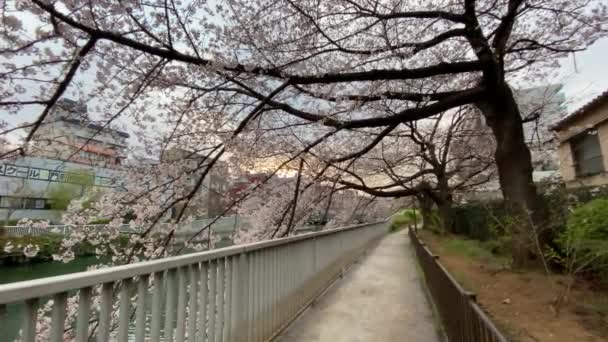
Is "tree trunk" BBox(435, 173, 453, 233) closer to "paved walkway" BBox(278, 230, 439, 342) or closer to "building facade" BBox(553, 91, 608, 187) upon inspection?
"building facade" BBox(553, 91, 608, 187)

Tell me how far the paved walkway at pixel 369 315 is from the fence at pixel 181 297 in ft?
0.86

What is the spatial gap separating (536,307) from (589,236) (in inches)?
41.4

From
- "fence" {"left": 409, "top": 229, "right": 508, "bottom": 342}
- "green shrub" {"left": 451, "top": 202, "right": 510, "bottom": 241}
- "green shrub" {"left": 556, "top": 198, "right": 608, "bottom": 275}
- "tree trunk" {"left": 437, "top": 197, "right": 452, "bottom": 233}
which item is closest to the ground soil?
"green shrub" {"left": 556, "top": 198, "right": 608, "bottom": 275}

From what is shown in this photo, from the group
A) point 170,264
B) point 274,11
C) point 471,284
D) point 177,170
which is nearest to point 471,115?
point 471,284

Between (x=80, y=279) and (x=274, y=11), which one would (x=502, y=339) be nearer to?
(x=80, y=279)

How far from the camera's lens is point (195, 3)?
4.29 meters

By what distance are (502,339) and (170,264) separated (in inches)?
66.5

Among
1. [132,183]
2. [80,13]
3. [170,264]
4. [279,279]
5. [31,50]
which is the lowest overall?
[279,279]

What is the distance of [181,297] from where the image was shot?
2010mm

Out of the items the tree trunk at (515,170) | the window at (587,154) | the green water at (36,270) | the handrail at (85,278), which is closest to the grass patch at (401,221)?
the window at (587,154)

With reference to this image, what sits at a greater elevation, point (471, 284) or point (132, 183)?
point (132, 183)

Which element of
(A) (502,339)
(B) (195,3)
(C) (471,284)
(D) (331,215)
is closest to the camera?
(A) (502,339)

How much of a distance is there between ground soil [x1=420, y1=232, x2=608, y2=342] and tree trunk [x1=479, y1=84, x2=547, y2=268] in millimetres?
411

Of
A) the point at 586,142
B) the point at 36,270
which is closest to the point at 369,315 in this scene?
the point at 586,142
